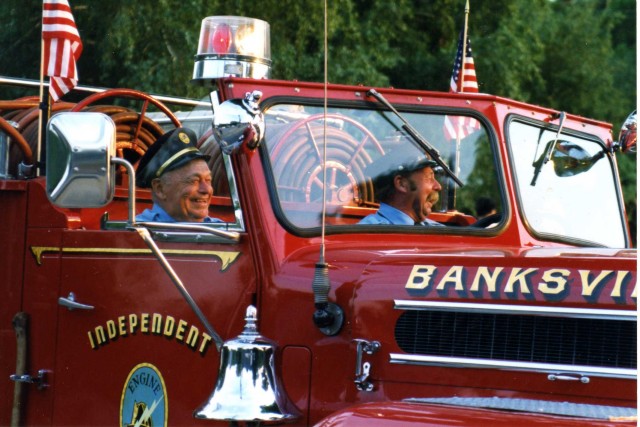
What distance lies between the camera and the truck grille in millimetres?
3539

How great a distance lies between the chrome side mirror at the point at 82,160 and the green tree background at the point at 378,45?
929 cm

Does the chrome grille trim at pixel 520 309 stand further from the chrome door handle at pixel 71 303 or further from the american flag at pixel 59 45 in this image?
the american flag at pixel 59 45

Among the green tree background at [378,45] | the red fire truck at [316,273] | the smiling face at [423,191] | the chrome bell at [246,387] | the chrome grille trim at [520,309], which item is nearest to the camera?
the chrome grille trim at [520,309]

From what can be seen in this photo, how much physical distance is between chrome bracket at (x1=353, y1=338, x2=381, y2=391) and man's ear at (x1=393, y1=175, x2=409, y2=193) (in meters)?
0.84

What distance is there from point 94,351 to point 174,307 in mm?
440

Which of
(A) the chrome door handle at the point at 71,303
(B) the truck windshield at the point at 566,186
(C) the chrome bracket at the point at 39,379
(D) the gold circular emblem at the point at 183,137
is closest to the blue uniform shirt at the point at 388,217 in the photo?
(B) the truck windshield at the point at 566,186

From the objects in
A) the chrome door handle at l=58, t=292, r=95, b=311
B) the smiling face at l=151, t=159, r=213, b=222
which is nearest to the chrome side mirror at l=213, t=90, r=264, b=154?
the smiling face at l=151, t=159, r=213, b=222

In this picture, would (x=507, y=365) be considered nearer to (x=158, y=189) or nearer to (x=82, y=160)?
(x=82, y=160)

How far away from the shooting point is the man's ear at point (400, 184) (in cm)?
459

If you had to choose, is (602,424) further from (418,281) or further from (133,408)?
(133,408)

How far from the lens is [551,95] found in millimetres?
20781

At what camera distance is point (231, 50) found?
17.0 ft

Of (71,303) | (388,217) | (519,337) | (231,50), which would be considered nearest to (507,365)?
(519,337)

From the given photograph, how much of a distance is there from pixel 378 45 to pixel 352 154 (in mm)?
11304
